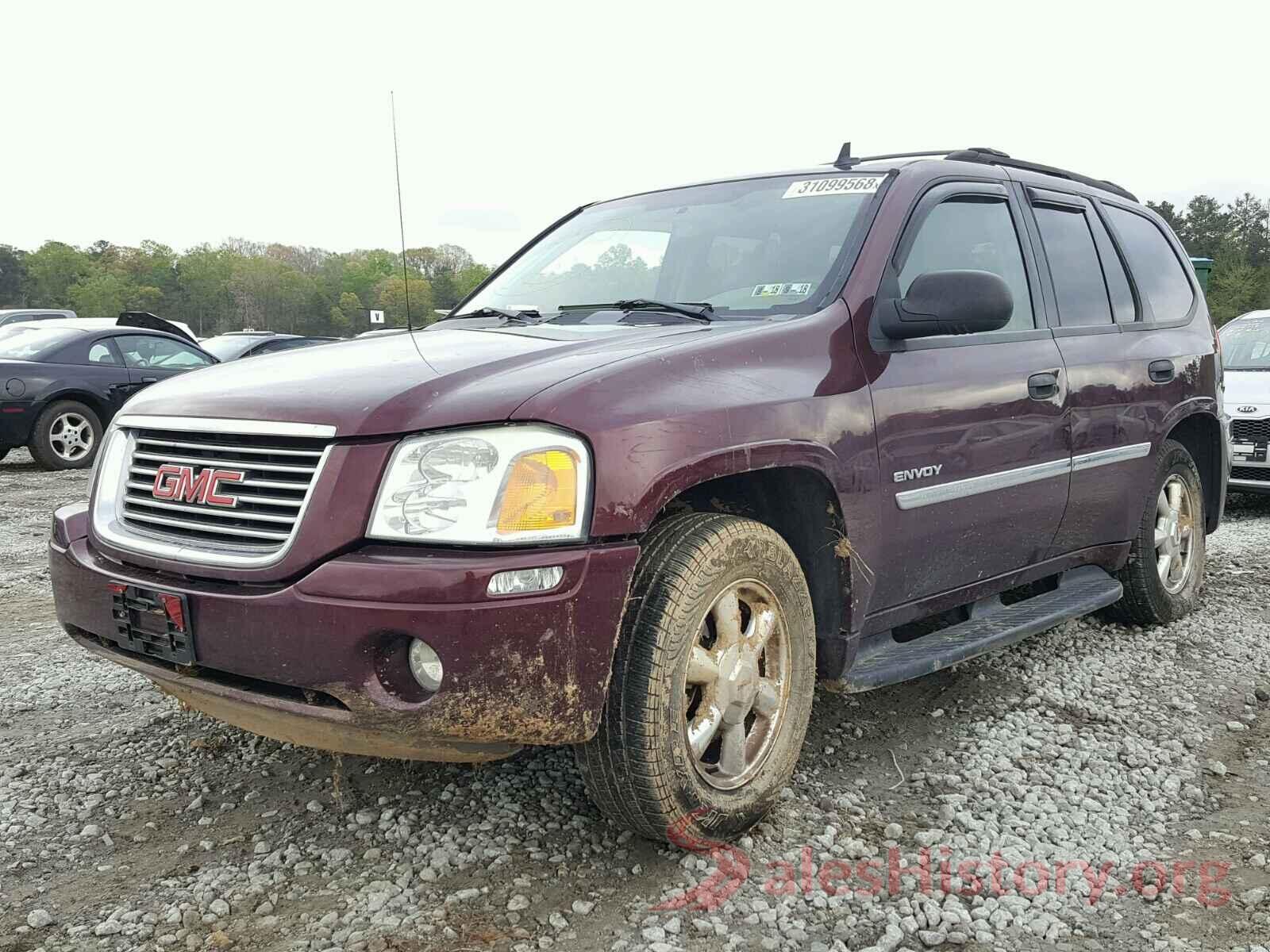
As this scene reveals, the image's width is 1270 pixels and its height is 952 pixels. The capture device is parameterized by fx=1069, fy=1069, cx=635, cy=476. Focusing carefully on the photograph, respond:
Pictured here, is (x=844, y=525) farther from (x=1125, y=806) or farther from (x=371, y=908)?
(x=371, y=908)

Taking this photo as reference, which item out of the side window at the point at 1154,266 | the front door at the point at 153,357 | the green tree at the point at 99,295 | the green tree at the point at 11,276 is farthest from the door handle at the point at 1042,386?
the green tree at the point at 11,276

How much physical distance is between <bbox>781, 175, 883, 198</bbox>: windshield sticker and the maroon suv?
26 mm

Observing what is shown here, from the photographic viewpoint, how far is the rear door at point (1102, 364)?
3.87 meters

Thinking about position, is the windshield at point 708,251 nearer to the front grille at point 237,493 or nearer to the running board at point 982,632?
the running board at point 982,632

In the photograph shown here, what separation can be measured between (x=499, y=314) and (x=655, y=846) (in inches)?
72.9

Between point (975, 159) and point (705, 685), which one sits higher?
point (975, 159)

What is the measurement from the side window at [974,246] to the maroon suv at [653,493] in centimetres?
1

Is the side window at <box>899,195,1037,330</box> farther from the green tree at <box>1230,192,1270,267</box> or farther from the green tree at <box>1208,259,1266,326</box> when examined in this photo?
the green tree at <box>1230,192,1270,267</box>

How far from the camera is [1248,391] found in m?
8.16

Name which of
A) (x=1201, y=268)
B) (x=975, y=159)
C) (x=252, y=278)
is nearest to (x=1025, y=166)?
(x=975, y=159)

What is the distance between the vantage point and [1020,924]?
2332 millimetres

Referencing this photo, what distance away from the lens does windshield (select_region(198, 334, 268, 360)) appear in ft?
49.5

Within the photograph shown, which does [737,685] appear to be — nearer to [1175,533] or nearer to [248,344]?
[1175,533]

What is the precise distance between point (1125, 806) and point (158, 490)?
2673 mm
